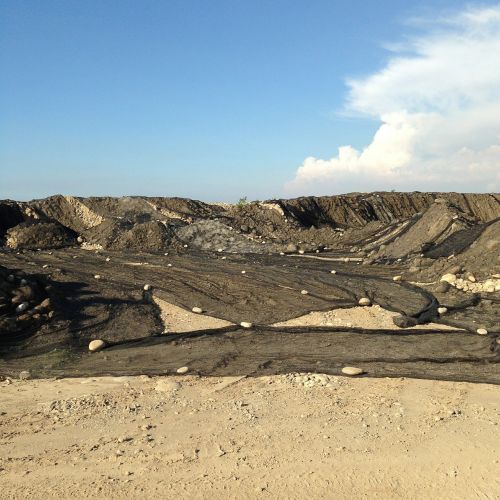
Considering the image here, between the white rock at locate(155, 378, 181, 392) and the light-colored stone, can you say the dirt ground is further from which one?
the light-colored stone

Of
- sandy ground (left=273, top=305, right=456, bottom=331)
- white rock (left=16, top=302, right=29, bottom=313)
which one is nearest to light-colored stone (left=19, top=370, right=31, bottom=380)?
white rock (left=16, top=302, right=29, bottom=313)

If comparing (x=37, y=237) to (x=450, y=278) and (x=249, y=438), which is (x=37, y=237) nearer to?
(x=450, y=278)

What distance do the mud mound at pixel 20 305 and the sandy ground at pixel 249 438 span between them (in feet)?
4.41

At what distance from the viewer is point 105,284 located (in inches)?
362

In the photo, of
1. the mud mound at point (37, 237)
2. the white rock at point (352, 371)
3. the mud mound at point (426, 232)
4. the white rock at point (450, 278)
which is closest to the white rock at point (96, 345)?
the white rock at point (352, 371)

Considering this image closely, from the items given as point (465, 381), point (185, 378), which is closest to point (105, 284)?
point (185, 378)

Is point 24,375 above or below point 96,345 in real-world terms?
below

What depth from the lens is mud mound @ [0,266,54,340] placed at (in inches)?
260

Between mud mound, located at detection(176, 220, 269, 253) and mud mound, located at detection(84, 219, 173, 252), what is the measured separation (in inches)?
29.0

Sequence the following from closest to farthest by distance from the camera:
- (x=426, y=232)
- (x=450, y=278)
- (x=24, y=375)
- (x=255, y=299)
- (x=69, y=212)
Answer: (x=24, y=375), (x=255, y=299), (x=450, y=278), (x=426, y=232), (x=69, y=212)

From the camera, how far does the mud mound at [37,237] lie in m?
16.7

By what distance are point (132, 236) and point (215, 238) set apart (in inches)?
125

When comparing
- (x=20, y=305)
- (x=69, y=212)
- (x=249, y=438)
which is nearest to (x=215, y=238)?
(x=69, y=212)

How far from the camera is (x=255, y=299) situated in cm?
880
